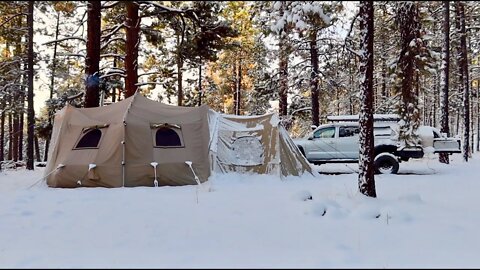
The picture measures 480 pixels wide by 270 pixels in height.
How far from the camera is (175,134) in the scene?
35.3ft

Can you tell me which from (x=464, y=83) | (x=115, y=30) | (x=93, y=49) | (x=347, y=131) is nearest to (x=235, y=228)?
(x=93, y=49)

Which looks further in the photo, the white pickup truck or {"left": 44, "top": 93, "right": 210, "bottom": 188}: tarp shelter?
the white pickup truck

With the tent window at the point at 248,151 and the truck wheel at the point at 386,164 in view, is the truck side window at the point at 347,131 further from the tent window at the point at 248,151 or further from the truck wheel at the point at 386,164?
the tent window at the point at 248,151

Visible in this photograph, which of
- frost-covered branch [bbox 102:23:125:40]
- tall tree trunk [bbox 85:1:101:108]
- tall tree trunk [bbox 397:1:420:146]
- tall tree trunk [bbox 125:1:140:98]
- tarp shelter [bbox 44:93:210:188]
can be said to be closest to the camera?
tall tree trunk [bbox 397:1:420:146]

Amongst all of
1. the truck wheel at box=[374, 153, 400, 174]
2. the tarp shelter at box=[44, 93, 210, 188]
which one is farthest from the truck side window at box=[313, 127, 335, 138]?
the tarp shelter at box=[44, 93, 210, 188]

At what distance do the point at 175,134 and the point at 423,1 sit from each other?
21.6 feet

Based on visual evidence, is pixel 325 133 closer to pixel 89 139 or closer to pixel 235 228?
pixel 89 139

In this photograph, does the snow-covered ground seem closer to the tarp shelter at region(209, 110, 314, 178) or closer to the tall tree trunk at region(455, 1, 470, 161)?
the tarp shelter at region(209, 110, 314, 178)

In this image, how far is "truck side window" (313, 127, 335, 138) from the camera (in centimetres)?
1427

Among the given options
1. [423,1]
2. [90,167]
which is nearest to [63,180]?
[90,167]

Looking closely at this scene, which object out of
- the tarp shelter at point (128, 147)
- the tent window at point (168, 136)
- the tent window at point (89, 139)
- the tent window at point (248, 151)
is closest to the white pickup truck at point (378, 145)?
the tent window at point (248, 151)

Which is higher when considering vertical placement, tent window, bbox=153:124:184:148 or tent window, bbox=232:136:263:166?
tent window, bbox=153:124:184:148

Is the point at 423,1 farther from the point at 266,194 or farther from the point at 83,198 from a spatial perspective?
the point at 83,198

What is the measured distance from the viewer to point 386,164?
44.2 feet
